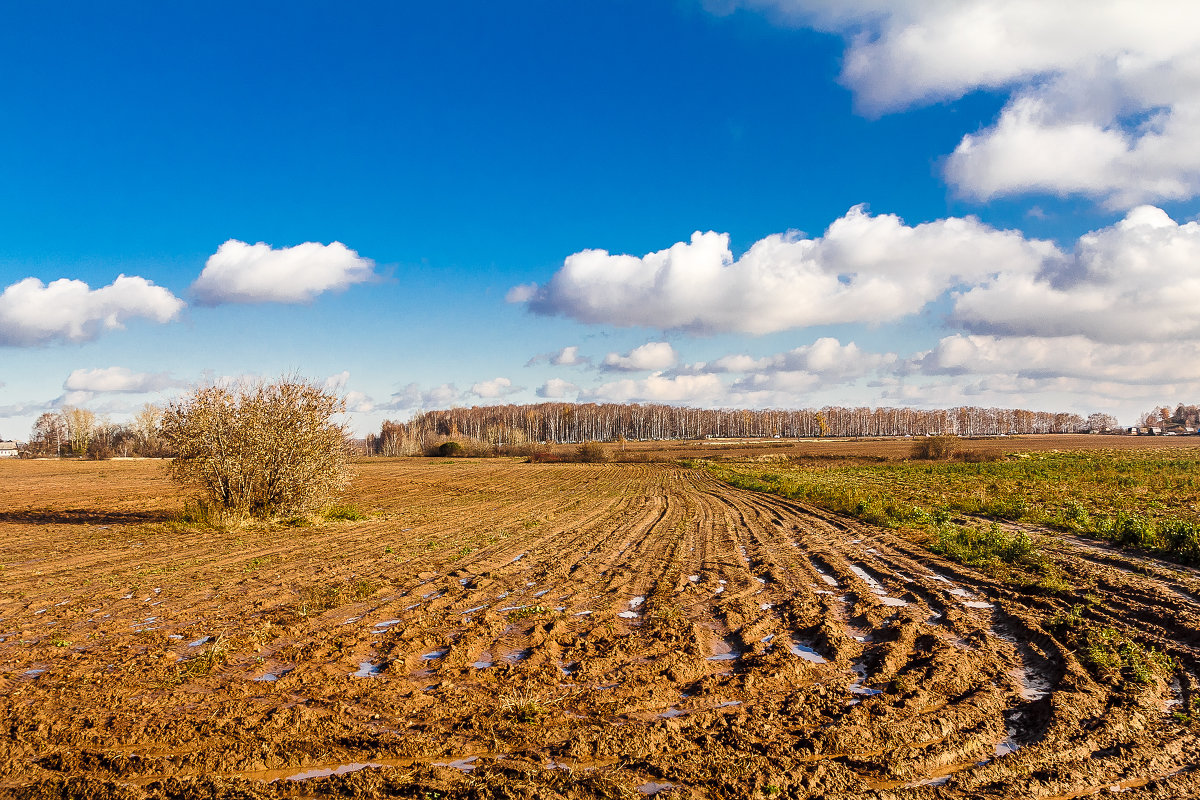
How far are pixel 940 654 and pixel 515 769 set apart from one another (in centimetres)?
521

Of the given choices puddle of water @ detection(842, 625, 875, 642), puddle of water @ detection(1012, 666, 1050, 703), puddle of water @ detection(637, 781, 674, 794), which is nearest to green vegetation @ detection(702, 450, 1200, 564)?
puddle of water @ detection(842, 625, 875, 642)

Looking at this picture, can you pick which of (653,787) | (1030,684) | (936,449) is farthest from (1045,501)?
(936,449)

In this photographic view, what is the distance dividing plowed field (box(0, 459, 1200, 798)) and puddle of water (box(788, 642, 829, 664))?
5cm

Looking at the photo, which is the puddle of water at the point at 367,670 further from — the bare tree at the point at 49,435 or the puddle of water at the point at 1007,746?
the bare tree at the point at 49,435

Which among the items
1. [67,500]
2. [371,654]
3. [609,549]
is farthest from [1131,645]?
[67,500]

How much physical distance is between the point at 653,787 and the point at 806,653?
3.71 m

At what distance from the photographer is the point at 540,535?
1836 cm

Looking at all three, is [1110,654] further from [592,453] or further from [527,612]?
[592,453]

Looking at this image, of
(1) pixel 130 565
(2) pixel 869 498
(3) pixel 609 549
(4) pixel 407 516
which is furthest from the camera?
(2) pixel 869 498

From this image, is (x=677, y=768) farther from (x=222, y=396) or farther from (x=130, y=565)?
(x=222, y=396)

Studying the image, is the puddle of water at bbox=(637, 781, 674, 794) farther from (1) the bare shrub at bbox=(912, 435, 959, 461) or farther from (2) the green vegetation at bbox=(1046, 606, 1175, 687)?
(1) the bare shrub at bbox=(912, 435, 959, 461)

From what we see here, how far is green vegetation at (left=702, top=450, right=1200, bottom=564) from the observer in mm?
15532

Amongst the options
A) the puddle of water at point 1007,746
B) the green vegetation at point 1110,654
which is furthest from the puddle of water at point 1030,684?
the puddle of water at point 1007,746

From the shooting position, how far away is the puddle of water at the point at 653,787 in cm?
Result: 465
